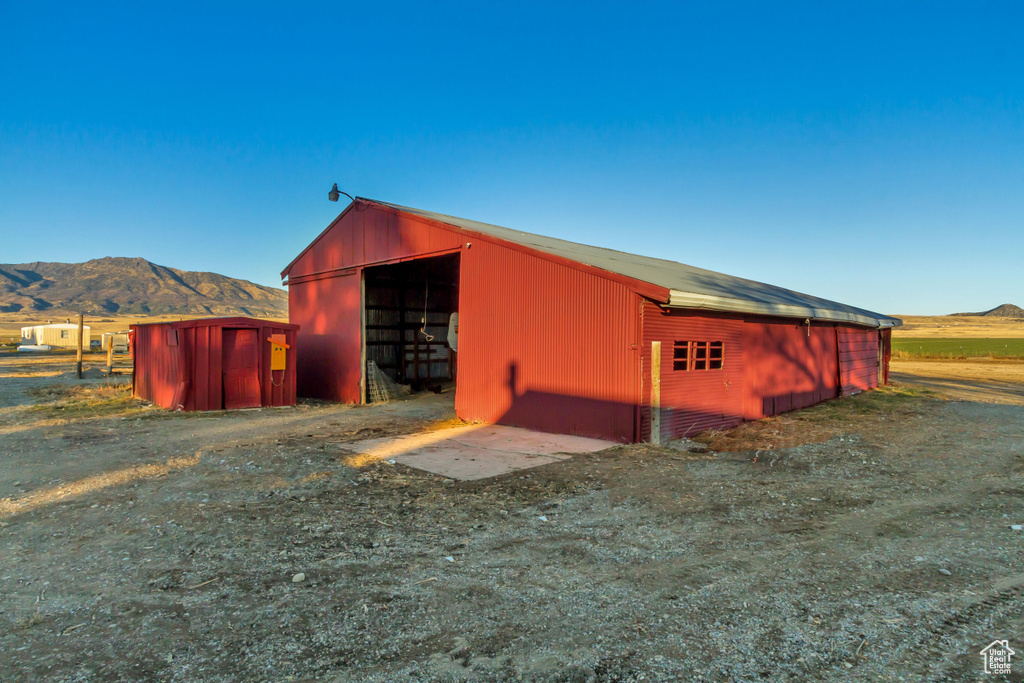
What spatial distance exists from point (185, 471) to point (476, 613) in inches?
233

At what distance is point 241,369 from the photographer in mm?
15102

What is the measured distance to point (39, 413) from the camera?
13906mm

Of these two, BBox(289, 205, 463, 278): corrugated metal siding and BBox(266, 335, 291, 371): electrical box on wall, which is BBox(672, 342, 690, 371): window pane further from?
BBox(266, 335, 291, 371): electrical box on wall

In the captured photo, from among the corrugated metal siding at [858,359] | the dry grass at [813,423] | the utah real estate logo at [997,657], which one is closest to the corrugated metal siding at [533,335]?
the dry grass at [813,423]

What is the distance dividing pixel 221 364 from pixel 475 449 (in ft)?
28.5

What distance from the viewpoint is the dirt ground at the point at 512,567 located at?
326cm

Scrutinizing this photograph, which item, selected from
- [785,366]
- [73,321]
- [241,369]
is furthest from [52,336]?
[73,321]

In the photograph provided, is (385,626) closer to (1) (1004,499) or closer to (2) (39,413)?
(1) (1004,499)

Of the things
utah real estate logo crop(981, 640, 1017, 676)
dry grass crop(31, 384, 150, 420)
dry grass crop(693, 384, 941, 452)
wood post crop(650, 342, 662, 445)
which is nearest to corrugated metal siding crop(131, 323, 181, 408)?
dry grass crop(31, 384, 150, 420)

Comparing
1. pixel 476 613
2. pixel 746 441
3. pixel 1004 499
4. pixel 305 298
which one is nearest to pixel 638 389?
pixel 746 441

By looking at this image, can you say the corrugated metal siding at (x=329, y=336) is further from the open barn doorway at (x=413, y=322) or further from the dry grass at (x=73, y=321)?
the dry grass at (x=73, y=321)

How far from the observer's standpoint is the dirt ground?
3258mm

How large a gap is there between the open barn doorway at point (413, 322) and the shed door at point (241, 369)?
345cm

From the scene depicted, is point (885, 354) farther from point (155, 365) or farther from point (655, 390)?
point (155, 365)
